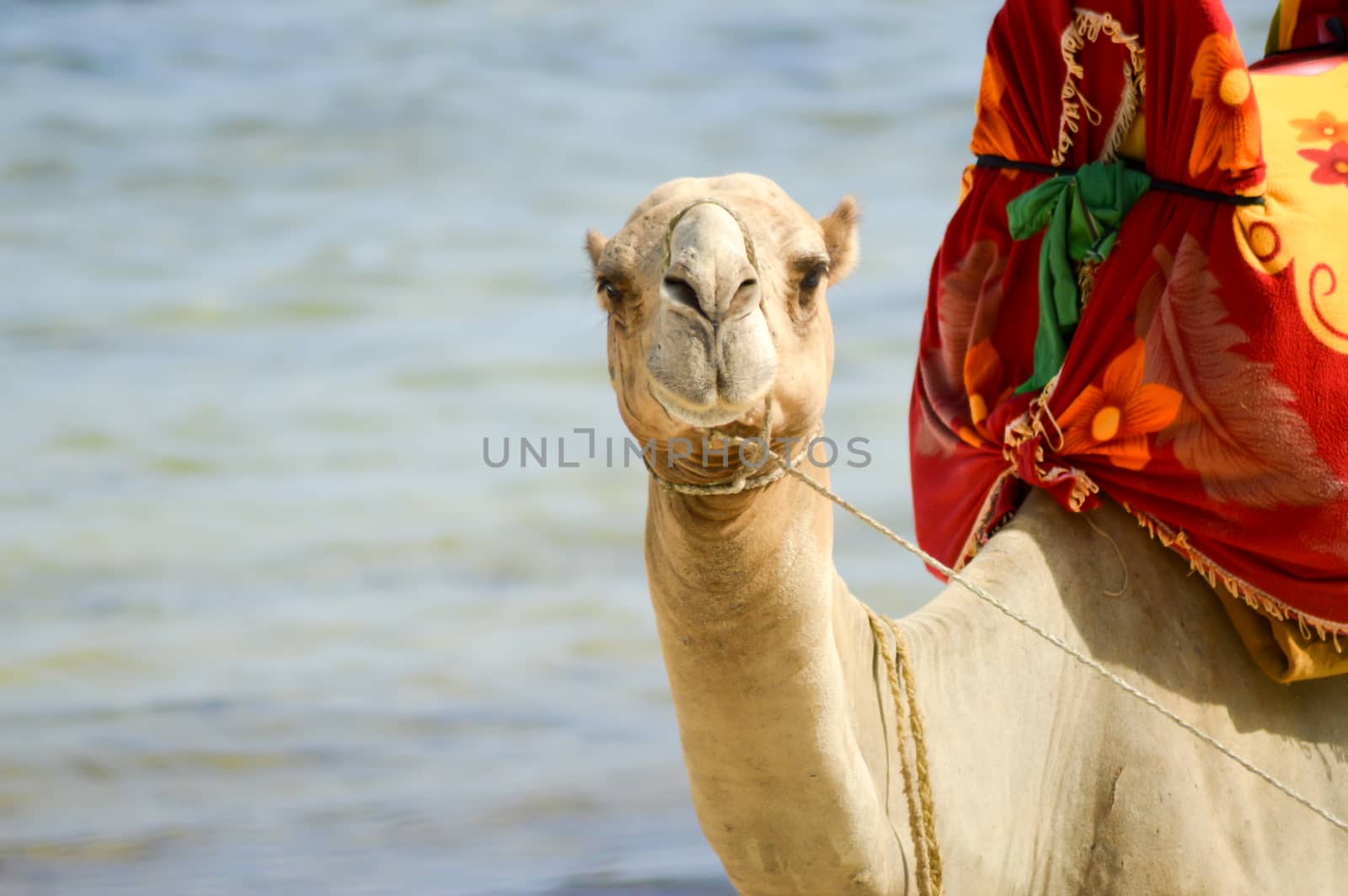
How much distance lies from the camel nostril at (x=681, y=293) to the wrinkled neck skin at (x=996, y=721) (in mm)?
293

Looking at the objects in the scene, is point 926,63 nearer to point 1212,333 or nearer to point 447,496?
point 447,496

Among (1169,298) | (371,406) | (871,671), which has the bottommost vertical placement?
(371,406)

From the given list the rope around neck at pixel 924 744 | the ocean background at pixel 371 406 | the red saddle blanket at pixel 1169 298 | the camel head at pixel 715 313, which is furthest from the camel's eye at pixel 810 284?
the red saddle blanket at pixel 1169 298

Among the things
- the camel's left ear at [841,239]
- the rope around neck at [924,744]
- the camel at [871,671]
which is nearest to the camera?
the camel at [871,671]

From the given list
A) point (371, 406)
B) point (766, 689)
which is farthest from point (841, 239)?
point (371, 406)

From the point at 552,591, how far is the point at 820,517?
223 inches

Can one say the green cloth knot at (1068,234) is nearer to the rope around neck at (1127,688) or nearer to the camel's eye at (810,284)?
the rope around neck at (1127,688)

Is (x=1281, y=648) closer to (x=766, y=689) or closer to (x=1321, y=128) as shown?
(x=1321, y=128)

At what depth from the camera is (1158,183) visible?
276 centimetres

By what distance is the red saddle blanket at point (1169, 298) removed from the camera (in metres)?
2.57

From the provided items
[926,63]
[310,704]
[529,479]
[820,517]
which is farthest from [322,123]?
[820,517]

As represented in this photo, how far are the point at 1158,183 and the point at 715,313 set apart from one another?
1228mm

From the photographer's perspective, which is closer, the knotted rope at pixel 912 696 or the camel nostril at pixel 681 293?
the camel nostril at pixel 681 293

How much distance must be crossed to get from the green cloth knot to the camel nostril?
4.05 feet
